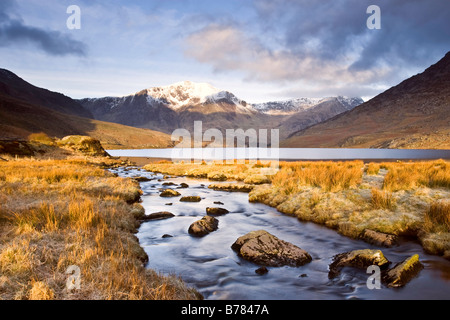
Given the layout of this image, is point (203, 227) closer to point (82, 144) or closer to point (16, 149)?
point (16, 149)

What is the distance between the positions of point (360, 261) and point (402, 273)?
1.14 metres

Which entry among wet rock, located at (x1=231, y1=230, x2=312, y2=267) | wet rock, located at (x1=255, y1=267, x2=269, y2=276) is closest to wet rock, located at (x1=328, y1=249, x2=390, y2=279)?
wet rock, located at (x1=231, y1=230, x2=312, y2=267)

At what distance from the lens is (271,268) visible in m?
8.16

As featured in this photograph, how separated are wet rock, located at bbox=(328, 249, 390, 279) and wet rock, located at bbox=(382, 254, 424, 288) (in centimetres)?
36

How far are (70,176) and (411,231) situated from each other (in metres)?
20.5

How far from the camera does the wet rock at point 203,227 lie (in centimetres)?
1160

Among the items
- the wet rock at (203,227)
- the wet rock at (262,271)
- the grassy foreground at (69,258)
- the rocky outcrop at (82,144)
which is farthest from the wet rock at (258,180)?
the rocky outcrop at (82,144)

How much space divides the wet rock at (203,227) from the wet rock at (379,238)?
626 centimetres

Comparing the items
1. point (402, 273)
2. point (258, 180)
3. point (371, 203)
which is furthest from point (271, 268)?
point (258, 180)

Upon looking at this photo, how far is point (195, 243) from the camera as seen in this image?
34.6 ft

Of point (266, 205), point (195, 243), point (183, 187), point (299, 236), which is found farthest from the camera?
point (183, 187)

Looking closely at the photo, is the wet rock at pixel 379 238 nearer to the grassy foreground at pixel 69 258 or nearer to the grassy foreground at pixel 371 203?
the grassy foreground at pixel 371 203
